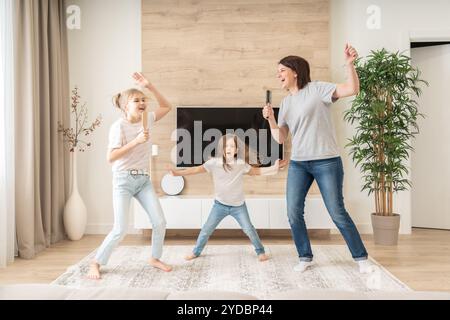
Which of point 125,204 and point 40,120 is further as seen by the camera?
point 40,120

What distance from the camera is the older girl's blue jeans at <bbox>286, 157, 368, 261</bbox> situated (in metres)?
2.75

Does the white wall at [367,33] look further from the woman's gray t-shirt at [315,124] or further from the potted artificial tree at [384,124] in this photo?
the woman's gray t-shirt at [315,124]

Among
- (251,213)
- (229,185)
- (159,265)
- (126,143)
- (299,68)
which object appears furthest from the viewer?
(251,213)

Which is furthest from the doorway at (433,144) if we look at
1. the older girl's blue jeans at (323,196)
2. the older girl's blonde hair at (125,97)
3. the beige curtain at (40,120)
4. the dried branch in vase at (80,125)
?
the beige curtain at (40,120)

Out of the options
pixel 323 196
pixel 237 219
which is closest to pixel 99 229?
pixel 237 219

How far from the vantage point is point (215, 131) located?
167 inches

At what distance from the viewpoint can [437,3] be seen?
14.3 ft

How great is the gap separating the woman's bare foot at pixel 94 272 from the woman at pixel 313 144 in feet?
4.30

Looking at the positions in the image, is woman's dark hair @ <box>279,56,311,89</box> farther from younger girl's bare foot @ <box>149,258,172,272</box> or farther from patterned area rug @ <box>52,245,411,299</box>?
younger girl's bare foot @ <box>149,258,172,272</box>

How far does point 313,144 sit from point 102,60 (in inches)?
104

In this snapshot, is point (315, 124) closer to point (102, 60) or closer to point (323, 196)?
Result: point (323, 196)

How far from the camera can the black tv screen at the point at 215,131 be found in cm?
425
